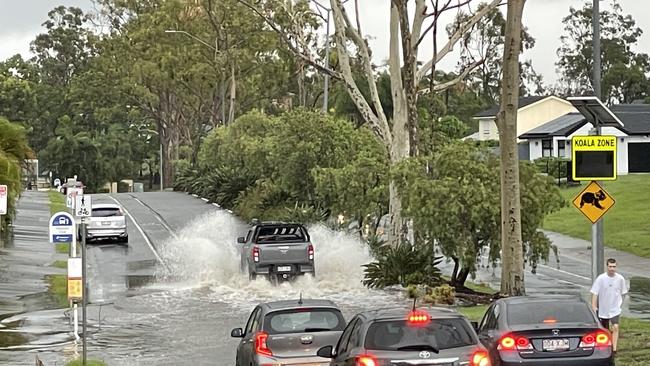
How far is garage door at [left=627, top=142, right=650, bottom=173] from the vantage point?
74.8 metres

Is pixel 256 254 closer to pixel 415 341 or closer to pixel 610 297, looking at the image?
pixel 610 297

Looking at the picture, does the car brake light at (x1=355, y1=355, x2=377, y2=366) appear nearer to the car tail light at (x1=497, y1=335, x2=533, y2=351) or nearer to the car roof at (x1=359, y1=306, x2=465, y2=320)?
the car roof at (x1=359, y1=306, x2=465, y2=320)

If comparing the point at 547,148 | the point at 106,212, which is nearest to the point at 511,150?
the point at 106,212

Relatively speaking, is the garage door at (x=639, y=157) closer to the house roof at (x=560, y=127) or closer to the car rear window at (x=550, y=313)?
the house roof at (x=560, y=127)

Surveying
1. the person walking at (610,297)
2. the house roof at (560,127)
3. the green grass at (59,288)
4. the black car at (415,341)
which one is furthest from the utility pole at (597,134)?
the house roof at (560,127)

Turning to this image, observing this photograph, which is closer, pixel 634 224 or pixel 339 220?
pixel 339 220

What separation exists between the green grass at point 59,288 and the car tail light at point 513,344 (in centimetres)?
1819

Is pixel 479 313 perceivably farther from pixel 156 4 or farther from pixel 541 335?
pixel 156 4

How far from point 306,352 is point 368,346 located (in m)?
3.32

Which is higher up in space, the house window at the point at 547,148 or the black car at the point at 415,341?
the house window at the point at 547,148

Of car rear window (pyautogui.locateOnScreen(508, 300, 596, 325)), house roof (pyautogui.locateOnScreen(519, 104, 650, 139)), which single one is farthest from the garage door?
car rear window (pyautogui.locateOnScreen(508, 300, 596, 325))

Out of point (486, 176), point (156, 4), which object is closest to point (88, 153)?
point (156, 4)

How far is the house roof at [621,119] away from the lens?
2884 inches

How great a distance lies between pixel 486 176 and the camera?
27.9 metres
